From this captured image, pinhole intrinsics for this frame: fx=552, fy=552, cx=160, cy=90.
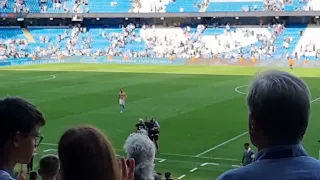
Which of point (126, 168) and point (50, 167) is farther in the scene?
point (50, 167)

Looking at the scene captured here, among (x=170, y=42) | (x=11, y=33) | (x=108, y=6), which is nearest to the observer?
(x=170, y=42)

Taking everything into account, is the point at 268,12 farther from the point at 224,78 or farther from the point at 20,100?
the point at 20,100

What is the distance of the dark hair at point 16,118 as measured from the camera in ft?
13.1

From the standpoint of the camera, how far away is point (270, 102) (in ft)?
12.0

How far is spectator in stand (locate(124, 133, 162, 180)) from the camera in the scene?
19.8ft

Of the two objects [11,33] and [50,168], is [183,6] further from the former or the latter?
[50,168]

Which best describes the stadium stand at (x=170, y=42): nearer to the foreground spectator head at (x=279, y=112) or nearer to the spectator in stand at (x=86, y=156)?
the foreground spectator head at (x=279, y=112)

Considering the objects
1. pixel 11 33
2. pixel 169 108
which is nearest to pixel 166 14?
pixel 11 33

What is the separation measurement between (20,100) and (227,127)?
2082cm

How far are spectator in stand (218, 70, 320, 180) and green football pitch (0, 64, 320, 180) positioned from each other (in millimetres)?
12856

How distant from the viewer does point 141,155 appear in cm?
605

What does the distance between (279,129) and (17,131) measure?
186 centimetres

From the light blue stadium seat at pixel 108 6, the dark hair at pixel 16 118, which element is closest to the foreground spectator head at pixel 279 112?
the dark hair at pixel 16 118

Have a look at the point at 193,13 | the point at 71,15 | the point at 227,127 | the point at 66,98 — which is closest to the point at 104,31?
the point at 71,15
